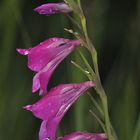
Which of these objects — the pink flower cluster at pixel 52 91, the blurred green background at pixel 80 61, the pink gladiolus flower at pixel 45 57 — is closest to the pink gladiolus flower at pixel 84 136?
the pink flower cluster at pixel 52 91

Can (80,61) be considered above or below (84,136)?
below

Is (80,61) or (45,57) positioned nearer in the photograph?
(45,57)

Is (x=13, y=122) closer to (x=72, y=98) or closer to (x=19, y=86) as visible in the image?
(x=19, y=86)

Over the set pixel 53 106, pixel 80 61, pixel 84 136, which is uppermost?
pixel 53 106

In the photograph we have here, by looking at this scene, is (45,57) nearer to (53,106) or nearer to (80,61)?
(53,106)

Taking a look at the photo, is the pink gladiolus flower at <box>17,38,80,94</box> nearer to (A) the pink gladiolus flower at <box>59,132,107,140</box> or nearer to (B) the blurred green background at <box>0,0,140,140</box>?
(A) the pink gladiolus flower at <box>59,132,107,140</box>

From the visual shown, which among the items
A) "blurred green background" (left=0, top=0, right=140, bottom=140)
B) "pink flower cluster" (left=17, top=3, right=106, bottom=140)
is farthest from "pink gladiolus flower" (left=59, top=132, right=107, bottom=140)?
"blurred green background" (left=0, top=0, right=140, bottom=140)

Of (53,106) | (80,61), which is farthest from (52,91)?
(80,61)
